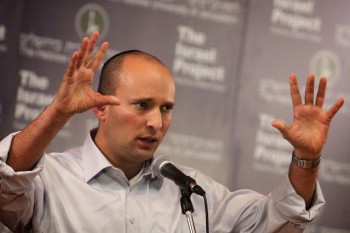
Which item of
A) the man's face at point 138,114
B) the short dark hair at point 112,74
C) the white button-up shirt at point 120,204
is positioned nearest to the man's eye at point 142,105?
the man's face at point 138,114

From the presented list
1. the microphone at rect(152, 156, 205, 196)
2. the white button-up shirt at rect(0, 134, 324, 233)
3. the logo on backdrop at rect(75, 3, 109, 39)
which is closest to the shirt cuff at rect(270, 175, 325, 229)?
the white button-up shirt at rect(0, 134, 324, 233)

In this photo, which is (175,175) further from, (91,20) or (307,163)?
(91,20)

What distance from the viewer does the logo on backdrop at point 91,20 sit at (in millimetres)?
3924

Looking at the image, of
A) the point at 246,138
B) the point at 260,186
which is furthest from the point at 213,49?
the point at 260,186

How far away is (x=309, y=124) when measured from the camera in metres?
2.59

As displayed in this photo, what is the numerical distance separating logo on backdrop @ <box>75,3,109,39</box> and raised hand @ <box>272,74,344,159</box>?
170 cm

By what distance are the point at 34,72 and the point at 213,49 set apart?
1.11 m

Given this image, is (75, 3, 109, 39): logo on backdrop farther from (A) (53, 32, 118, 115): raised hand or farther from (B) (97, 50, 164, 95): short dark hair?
(A) (53, 32, 118, 115): raised hand

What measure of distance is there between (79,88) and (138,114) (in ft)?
1.24

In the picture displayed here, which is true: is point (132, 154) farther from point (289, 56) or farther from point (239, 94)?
point (289, 56)

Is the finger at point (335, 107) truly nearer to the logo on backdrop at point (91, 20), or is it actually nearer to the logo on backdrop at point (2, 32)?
the logo on backdrop at point (91, 20)

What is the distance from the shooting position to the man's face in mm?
2646

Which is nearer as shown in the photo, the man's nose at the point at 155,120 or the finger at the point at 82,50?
the finger at the point at 82,50

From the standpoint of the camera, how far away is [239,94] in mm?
4152
